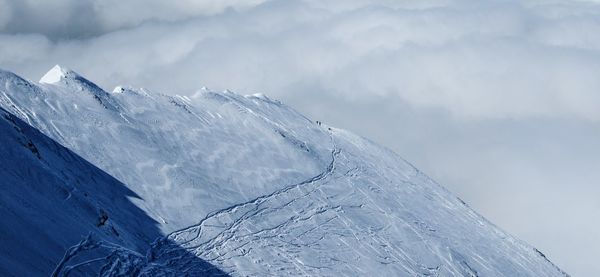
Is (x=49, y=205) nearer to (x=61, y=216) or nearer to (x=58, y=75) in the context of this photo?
(x=61, y=216)

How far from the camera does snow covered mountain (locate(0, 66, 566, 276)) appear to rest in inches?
2419

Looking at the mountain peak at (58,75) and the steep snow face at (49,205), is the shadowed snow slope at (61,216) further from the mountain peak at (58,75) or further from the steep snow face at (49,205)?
the mountain peak at (58,75)

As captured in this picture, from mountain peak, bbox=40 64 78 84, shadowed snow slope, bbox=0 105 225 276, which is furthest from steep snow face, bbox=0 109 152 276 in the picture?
mountain peak, bbox=40 64 78 84

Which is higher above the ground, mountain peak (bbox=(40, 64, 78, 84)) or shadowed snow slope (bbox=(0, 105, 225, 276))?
mountain peak (bbox=(40, 64, 78, 84))

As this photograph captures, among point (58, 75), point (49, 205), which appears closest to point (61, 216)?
point (49, 205)

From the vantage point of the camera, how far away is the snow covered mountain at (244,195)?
61438 mm

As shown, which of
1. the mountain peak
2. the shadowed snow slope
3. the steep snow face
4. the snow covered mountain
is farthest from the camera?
the mountain peak

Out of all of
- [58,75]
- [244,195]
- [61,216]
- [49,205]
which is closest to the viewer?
[61,216]

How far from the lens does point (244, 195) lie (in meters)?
70.9

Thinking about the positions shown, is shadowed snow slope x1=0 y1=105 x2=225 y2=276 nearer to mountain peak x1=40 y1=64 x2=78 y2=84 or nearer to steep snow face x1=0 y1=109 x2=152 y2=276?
steep snow face x1=0 y1=109 x2=152 y2=276

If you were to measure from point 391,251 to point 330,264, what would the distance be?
792 cm

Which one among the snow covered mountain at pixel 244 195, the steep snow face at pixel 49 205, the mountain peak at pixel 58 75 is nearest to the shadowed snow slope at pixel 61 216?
the steep snow face at pixel 49 205

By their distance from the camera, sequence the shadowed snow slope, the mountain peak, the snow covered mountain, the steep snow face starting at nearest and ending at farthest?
the steep snow face < the shadowed snow slope < the snow covered mountain < the mountain peak

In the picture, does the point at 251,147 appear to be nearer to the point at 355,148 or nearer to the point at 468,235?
the point at 355,148
